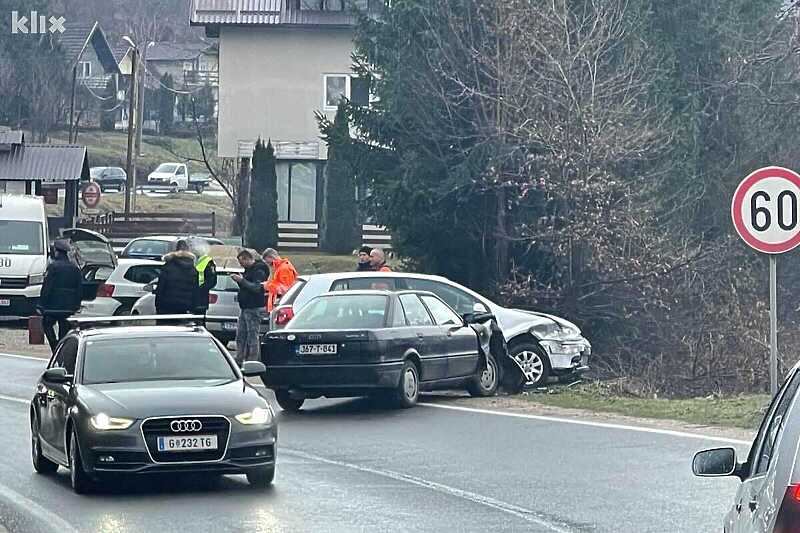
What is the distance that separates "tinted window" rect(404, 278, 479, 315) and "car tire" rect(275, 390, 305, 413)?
284cm

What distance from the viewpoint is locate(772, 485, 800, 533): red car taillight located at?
4566 millimetres

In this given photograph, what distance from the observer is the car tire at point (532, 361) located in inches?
811

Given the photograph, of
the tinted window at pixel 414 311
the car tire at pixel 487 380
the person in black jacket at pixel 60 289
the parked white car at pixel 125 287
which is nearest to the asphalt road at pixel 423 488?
the tinted window at pixel 414 311

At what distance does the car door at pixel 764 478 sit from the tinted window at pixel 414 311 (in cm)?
1244

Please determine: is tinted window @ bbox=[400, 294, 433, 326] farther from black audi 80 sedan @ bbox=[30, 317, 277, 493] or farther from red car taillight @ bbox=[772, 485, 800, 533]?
red car taillight @ bbox=[772, 485, 800, 533]

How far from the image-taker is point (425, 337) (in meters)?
18.2

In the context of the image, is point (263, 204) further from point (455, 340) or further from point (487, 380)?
point (455, 340)

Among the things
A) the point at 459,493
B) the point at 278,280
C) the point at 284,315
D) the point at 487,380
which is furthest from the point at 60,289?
the point at 459,493

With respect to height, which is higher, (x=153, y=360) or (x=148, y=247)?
(x=148, y=247)

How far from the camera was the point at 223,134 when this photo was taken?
5388cm

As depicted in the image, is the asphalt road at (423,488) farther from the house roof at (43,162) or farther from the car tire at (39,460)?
the house roof at (43,162)

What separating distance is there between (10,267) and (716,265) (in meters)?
14.2

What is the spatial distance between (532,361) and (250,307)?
389 cm

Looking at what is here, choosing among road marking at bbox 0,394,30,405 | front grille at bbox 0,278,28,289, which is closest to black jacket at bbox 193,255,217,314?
road marking at bbox 0,394,30,405
